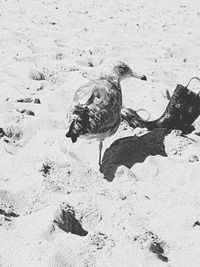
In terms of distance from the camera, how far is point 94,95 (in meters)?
4.46

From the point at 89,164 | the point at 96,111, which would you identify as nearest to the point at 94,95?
the point at 96,111

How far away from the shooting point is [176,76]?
6656mm

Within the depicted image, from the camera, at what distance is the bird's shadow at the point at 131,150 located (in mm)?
4430

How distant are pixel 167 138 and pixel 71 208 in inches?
71.9

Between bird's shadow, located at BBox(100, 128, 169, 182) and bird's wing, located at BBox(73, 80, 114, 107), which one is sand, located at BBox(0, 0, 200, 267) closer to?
bird's shadow, located at BBox(100, 128, 169, 182)

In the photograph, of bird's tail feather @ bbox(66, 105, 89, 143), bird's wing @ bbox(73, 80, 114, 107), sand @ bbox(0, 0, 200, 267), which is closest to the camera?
sand @ bbox(0, 0, 200, 267)

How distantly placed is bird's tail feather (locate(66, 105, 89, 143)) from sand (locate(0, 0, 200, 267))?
303 mm

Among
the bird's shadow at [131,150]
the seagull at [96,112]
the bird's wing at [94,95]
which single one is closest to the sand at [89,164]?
the bird's shadow at [131,150]

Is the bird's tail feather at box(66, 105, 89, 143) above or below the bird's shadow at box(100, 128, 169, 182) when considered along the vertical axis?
above

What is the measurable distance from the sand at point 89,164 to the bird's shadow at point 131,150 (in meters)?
0.01

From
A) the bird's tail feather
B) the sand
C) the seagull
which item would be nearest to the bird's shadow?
the sand

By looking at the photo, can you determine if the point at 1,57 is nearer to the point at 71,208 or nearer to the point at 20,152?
the point at 20,152

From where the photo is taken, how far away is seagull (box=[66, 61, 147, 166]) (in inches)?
160

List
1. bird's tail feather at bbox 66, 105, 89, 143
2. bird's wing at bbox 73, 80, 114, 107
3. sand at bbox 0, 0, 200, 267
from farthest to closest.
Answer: bird's wing at bbox 73, 80, 114, 107 < bird's tail feather at bbox 66, 105, 89, 143 < sand at bbox 0, 0, 200, 267
